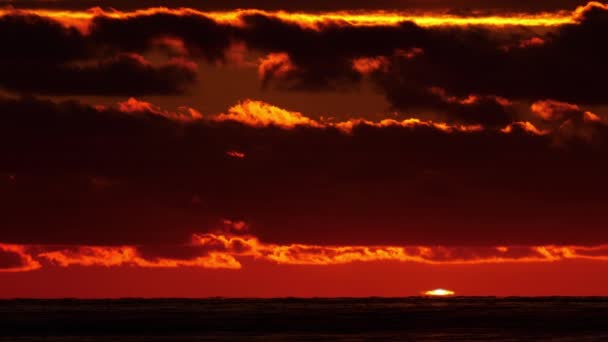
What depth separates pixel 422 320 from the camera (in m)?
187

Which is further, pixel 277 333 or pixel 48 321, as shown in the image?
pixel 48 321

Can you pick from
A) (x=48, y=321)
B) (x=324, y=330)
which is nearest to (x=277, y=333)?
(x=324, y=330)

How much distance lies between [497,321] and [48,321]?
54197 millimetres

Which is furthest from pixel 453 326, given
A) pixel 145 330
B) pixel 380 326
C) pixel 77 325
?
pixel 77 325

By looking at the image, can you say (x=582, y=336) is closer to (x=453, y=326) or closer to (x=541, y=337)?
(x=541, y=337)

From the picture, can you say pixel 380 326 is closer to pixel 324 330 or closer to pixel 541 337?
pixel 324 330

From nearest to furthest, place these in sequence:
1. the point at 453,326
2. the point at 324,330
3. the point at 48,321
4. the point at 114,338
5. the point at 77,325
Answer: the point at 114,338 → the point at 324,330 → the point at 453,326 → the point at 77,325 → the point at 48,321

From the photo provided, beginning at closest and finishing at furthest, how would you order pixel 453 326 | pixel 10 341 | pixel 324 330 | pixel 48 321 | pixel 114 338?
1. pixel 10 341
2. pixel 114 338
3. pixel 324 330
4. pixel 453 326
5. pixel 48 321

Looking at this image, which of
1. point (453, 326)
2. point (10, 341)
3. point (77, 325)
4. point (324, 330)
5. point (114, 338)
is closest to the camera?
point (10, 341)

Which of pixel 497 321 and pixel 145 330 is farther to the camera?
pixel 497 321

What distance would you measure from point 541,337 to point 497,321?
46899mm

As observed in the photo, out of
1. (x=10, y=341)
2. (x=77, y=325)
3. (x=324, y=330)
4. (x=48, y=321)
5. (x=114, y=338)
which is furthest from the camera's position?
(x=48, y=321)

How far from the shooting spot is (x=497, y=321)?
178250 mm

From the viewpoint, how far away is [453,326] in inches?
6476
